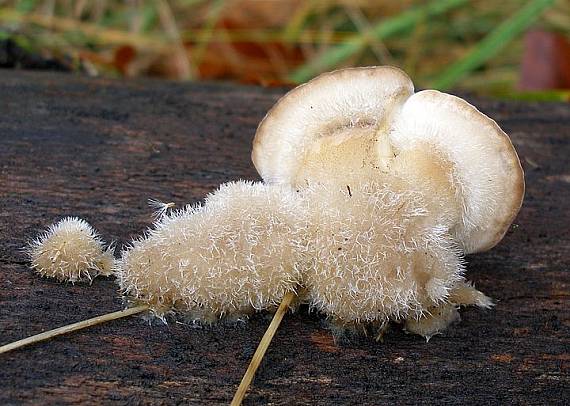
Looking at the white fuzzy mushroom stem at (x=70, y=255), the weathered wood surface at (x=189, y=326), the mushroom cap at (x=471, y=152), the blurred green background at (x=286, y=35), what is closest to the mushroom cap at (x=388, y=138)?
the mushroom cap at (x=471, y=152)

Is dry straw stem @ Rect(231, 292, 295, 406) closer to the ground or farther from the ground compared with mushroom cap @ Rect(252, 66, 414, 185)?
closer to the ground

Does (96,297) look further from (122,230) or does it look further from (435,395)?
(435,395)

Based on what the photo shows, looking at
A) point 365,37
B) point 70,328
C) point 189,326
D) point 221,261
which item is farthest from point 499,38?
point 70,328

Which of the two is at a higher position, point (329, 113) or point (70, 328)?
point (329, 113)

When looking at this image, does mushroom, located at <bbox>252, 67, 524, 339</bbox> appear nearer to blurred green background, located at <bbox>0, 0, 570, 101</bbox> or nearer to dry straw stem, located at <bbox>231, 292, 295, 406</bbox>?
dry straw stem, located at <bbox>231, 292, 295, 406</bbox>

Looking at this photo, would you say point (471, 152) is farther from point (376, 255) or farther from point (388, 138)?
point (376, 255)

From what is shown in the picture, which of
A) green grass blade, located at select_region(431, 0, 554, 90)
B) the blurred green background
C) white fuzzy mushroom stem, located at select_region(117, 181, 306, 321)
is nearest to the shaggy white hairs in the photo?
white fuzzy mushroom stem, located at select_region(117, 181, 306, 321)

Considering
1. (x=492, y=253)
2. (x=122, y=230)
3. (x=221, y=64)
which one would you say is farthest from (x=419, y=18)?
(x=122, y=230)
